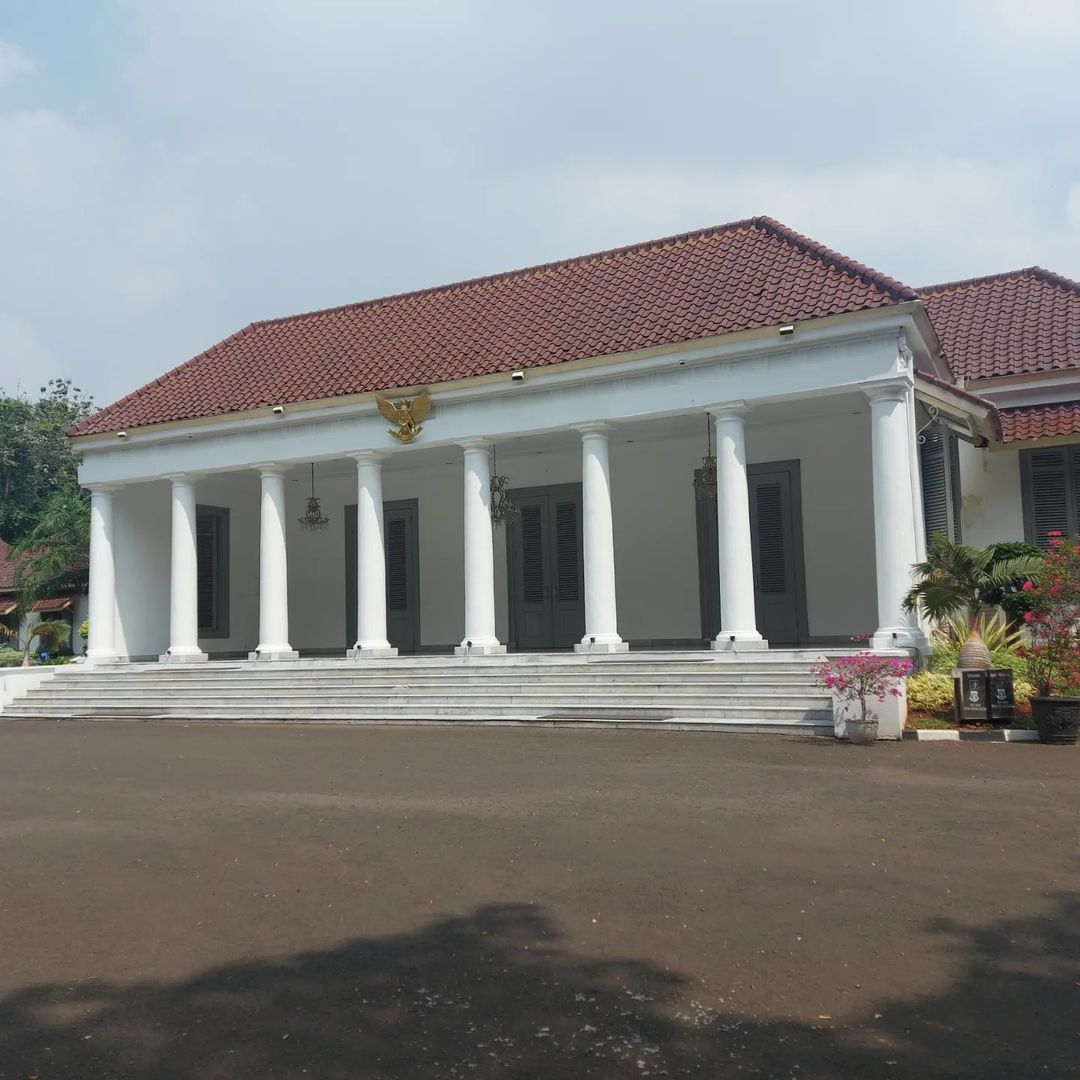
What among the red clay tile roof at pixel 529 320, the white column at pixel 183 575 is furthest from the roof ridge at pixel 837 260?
the white column at pixel 183 575

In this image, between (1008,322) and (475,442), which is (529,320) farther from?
(1008,322)

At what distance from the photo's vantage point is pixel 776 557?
1916 cm

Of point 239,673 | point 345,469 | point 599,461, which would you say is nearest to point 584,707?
point 599,461

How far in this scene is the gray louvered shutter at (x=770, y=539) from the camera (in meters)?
19.1

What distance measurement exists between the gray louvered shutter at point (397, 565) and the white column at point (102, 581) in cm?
534

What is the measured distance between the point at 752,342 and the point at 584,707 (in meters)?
5.66

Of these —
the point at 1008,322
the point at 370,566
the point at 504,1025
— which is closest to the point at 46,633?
the point at 370,566

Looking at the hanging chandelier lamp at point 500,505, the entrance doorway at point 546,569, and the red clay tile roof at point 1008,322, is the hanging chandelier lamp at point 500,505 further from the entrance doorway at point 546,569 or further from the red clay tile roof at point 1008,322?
the red clay tile roof at point 1008,322

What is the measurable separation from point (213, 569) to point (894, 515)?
1475cm

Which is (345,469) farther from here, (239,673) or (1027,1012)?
(1027,1012)

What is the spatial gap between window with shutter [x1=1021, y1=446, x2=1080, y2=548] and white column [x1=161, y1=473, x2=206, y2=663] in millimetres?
14720

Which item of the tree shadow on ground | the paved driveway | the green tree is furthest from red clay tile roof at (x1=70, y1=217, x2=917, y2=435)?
the green tree

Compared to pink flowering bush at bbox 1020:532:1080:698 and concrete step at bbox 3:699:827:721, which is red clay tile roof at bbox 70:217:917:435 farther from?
concrete step at bbox 3:699:827:721

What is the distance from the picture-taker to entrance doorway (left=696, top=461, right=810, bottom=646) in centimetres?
1900
